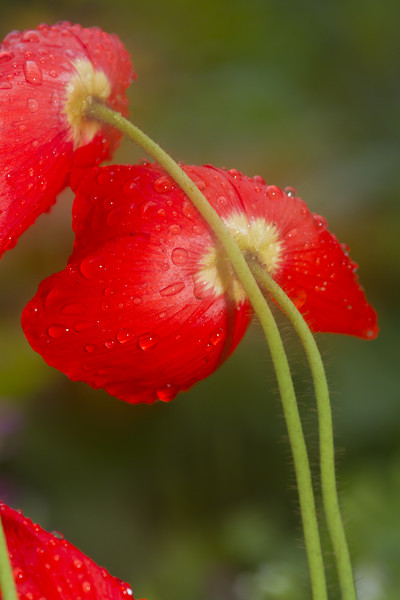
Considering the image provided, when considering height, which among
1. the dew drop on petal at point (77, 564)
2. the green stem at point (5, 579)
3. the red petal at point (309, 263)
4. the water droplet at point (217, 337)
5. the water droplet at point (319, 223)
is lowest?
the green stem at point (5, 579)

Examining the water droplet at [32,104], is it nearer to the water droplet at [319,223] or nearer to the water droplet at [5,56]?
the water droplet at [5,56]

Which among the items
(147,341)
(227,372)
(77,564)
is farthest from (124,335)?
(227,372)

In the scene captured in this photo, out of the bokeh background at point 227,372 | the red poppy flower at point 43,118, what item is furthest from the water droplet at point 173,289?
the bokeh background at point 227,372

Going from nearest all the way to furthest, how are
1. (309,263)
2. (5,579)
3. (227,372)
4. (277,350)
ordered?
(5,579) < (277,350) < (309,263) < (227,372)

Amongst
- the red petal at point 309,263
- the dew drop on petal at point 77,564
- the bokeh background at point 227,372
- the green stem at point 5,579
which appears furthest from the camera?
the bokeh background at point 227,372

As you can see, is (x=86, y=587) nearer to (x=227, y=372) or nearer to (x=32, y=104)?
(x=32, y=104)

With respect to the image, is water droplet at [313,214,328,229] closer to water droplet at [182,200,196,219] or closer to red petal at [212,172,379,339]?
red petal at [212,172,379,339]

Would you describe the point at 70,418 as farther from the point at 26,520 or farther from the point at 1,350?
the point at 26,520
